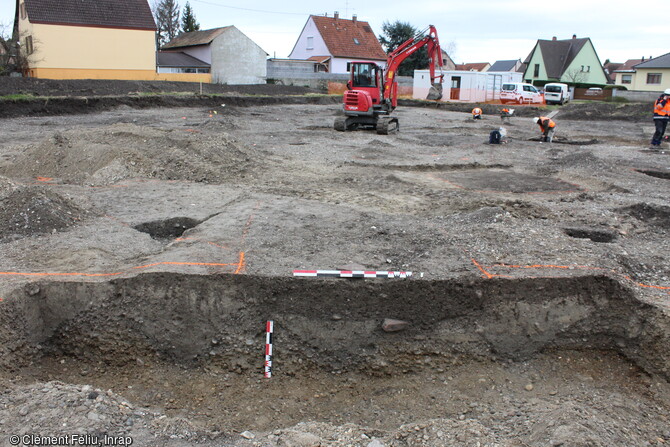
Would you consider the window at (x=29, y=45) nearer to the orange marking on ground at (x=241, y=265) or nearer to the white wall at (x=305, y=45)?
the white wall at (x=305, y=45)

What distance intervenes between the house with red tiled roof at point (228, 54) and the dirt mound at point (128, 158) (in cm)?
Answer: 3135

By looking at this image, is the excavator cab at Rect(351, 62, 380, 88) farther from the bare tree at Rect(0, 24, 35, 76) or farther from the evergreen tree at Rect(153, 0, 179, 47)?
the evergreen tree at Rect(153, 0, 179, 47)

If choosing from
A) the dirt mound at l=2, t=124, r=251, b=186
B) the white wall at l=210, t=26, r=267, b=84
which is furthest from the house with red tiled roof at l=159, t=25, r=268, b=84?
the dirt mound at l=2, t=124, r=251, b=186

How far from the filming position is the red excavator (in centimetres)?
1825

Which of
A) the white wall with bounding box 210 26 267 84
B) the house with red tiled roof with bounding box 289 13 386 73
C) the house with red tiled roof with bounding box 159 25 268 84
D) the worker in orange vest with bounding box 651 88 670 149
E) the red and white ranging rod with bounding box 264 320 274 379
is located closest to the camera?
the red and white ranging rod with bounding box 264 320 274 379

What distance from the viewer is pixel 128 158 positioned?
10648 mm

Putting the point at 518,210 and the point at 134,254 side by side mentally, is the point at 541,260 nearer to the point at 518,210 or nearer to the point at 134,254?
the point at 518,210

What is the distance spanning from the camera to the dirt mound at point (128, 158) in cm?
1030

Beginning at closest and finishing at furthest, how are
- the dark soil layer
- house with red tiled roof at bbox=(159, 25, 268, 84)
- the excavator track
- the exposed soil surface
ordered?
the exposed soil surface < the excavator track < the dark soil layer < house with red tiled roof at bbox=(159, 25, 268, 84)

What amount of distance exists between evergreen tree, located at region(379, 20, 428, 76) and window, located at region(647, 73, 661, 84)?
1993cm

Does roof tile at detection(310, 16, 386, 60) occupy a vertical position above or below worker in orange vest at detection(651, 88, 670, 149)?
above

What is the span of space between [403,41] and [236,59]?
1881 cm

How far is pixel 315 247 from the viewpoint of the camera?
6227 millimetres

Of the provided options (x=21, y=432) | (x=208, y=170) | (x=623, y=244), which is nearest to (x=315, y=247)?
(x=21, y=432)
